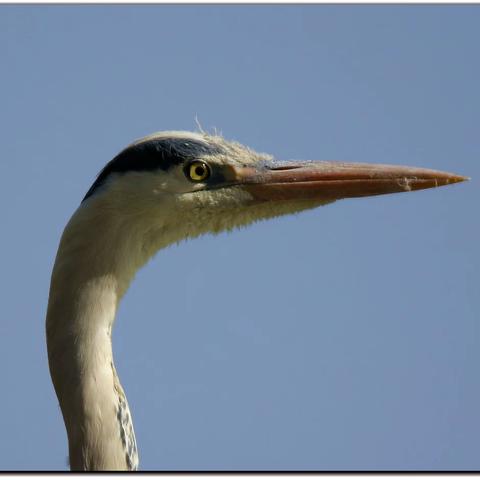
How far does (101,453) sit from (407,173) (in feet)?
8.15

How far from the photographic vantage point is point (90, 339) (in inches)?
215

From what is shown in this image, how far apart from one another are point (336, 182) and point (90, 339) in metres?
1.80

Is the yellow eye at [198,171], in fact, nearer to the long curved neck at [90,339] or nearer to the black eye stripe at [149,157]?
the black eye stripe at [149,157]

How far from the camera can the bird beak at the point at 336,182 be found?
6254mm

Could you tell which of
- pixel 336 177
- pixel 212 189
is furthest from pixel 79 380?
pixel 336 177

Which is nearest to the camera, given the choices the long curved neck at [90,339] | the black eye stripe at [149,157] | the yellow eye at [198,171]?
the long curved neck at [90,339]

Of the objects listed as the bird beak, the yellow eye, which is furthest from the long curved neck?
the bird beak

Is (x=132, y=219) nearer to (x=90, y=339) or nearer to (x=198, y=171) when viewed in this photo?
(x=198, y=171)

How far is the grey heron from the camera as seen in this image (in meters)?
5.39

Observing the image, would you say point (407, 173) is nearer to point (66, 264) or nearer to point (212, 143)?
point (212, 143)

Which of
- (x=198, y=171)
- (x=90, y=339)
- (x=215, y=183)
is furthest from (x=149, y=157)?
(x=90, y=339)

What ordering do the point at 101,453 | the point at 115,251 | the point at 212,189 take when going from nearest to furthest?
Result: the point at 101,453 → the point at 115,251 → the point at 212,189

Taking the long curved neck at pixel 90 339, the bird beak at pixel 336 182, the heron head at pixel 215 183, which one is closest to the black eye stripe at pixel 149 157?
the heron head at pixel 215 183

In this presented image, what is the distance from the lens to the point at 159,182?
19.4 feet
